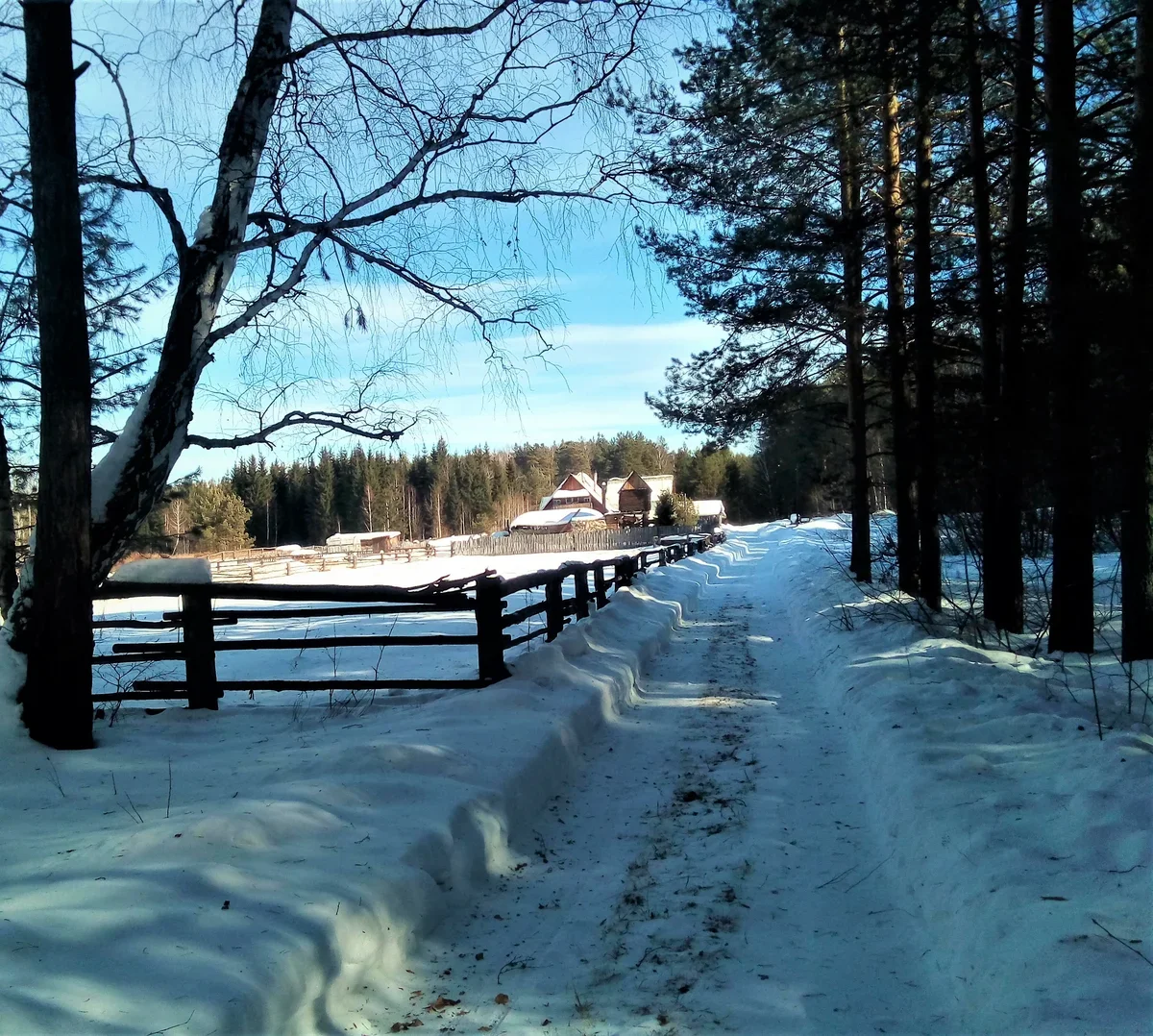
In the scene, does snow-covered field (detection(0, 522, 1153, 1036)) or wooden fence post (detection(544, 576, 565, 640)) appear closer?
snow-covered field (detection(0, 522, 1153, 1036))

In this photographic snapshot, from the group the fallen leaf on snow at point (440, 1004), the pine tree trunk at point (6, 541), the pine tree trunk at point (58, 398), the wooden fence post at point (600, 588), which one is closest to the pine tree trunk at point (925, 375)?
the wooden fence post at point (600, 588)

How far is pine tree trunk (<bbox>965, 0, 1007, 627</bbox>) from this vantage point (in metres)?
10.3

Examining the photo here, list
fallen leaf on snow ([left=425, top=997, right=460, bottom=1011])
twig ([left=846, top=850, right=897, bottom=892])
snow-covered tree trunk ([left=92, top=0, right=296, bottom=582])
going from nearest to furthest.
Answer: fallen leaf on snow ([left=425, top=997, right=460, bottom=1011]) < twig ([left=846, top=850, right=897, bottom=892]) < snow-covered tree trunk ([left=92, top=0, right=296, bottom=582])

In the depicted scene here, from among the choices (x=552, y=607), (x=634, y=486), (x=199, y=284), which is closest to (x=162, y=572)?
(x=199, y=284)

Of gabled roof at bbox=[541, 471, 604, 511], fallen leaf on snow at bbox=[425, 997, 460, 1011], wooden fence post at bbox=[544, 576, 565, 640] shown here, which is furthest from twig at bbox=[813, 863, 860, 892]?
gabled roof at bbox=[541, 471, 604, 511]

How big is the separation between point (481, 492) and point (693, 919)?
9963 cm

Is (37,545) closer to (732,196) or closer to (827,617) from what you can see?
(827,617)

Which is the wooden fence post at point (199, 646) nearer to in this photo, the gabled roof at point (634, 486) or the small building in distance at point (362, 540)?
the small building in distance at point (362, 540)

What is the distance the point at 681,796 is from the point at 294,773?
7.98 feet

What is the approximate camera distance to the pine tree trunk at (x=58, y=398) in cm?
A: 561

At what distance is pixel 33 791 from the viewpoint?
16.3 ft

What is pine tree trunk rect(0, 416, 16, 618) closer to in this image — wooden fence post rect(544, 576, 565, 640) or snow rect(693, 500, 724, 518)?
wooden fence post rect(544, 576, 565, 640)

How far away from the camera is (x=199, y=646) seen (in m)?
7.21

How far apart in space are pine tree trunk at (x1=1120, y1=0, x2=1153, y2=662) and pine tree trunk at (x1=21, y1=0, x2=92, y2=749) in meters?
8.19
